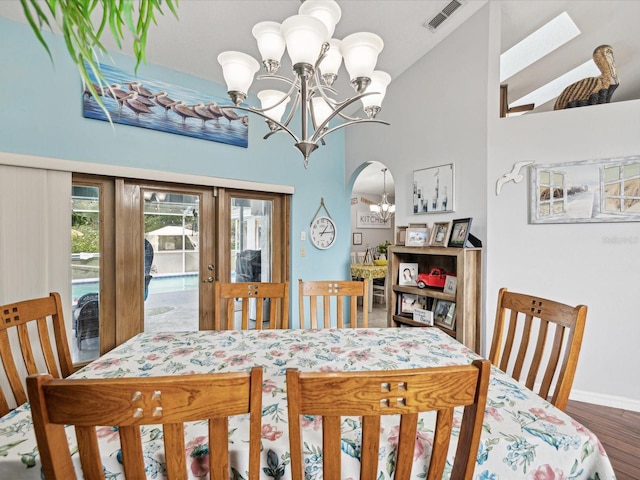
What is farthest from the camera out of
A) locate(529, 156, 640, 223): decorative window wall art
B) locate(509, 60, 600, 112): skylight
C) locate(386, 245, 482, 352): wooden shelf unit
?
locate(509, 60, 600, 112): skylight

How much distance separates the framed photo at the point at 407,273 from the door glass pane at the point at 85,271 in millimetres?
2610

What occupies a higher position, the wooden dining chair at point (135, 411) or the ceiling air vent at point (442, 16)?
the ceiling air vent at point (442, 16)

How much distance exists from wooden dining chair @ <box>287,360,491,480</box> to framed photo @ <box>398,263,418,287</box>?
2.43 meters

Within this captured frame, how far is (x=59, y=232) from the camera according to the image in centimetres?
233

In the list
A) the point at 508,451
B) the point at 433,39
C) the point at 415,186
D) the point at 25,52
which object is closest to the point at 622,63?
the point at 433,39

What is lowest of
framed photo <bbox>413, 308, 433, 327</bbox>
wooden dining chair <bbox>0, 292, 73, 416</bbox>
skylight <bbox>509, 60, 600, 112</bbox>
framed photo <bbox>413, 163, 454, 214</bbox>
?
framed photo <bbox>413, 308, 433, 327</bbox>

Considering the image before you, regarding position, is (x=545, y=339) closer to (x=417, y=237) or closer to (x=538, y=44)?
(x=417, y=237)

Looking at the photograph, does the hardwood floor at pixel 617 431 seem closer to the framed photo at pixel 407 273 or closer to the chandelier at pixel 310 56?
the framed photo at pixel 407 273

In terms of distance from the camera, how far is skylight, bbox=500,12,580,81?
2.92 m

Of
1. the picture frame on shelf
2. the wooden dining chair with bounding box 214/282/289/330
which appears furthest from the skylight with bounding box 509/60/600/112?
the wooden dining chair with bounding box 214/282/289/330

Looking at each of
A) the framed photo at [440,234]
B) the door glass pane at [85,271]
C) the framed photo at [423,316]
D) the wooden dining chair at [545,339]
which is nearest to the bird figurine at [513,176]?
the framed photo at [440,234]

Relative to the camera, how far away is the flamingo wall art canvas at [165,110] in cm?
255

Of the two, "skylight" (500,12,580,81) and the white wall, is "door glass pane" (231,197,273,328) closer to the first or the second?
the white wall

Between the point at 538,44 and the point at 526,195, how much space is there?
1774 mm
